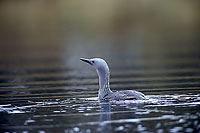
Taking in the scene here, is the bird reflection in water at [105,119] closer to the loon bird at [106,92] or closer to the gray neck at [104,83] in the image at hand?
the loon bird at [106,92]

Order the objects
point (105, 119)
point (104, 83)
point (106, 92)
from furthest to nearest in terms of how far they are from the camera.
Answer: point (104, 83) < point (106, 92) < point (105, 119)

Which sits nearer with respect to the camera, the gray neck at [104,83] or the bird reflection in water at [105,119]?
the bird reflection in water at [105,119]

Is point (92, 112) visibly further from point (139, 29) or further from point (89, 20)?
point (89, 20)

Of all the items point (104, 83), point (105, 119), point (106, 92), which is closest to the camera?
point (105, 119)

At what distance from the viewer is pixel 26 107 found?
1199cm

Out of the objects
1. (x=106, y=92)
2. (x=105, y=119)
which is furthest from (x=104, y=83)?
(x=105, y=119)

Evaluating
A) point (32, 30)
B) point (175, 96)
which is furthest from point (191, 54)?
point (32, 30)

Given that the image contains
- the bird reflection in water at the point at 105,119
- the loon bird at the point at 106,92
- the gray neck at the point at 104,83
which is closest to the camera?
the bird reflection in water at the point at 105,119

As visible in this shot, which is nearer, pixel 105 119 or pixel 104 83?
pixel 105 119

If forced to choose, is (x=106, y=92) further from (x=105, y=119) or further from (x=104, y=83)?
(x=105, y=119)

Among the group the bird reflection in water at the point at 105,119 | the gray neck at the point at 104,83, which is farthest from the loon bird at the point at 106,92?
the bird reflection in water at the point at 105,119

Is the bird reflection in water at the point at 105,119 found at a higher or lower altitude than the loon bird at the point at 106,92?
lower

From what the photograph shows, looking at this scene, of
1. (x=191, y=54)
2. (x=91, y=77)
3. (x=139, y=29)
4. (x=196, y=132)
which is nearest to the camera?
(x=196, y=132)

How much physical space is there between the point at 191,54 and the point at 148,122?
55.9 feet
